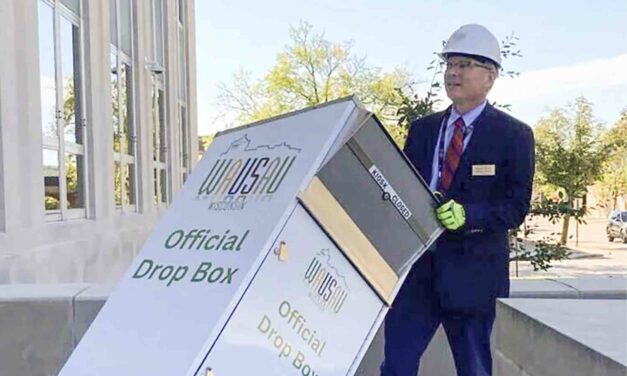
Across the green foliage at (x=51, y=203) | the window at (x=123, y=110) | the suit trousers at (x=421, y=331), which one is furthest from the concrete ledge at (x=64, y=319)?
the window at (x=123, y=110)

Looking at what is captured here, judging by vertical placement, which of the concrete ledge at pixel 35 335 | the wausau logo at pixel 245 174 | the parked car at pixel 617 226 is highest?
the wausau logo at pixel 245 174

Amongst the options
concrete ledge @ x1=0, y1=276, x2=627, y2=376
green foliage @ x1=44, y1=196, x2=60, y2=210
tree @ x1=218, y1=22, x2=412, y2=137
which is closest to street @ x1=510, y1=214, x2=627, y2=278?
concrete ledge @ x1=0, y1=276, x2=627, y2=376

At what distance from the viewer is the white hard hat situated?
1908 millimetres

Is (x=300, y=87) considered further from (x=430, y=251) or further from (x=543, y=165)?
(x=430, y=251)

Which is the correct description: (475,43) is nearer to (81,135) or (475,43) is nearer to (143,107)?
(81,135)

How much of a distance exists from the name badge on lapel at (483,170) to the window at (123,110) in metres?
5.80

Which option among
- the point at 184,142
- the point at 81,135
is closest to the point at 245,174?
the point at 81,135

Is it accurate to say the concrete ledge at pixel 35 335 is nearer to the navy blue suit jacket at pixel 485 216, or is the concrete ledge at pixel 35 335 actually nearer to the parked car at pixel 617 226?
the navy blue suit jacket at pixel 485 216

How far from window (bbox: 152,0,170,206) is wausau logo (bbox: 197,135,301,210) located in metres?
7.82

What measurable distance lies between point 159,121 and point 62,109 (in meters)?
4.66

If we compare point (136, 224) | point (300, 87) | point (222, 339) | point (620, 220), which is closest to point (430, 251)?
point (222, 339)

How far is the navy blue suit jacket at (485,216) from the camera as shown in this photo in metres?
1.88

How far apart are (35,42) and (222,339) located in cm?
403

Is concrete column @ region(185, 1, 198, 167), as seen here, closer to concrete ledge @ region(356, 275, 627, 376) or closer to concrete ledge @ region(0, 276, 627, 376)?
concrete ledge @ region(0, 276, 627, 376)
